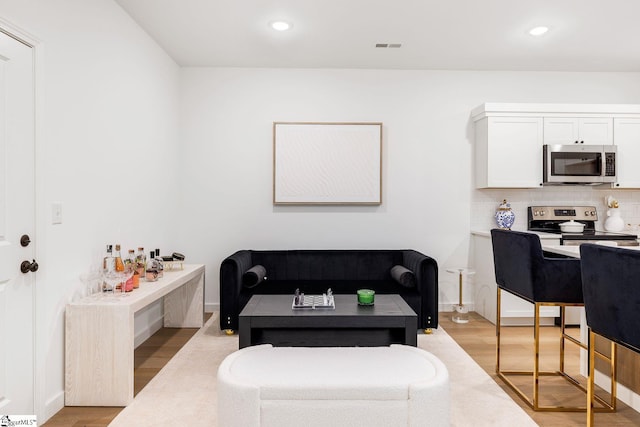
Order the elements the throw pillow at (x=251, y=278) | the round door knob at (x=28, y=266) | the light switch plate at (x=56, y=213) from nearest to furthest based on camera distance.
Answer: the round door knob at (x=28, y=266) < the light switch plate at (x=56, y=213) < the throw pillow at (x=251, y=278)

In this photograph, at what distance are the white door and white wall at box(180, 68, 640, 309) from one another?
8.08 ft

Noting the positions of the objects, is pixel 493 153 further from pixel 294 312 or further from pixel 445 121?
pixel 294 312

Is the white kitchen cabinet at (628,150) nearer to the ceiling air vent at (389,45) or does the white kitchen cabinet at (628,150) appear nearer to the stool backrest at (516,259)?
the ceiling air vent at (389,45)

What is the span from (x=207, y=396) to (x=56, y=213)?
4.54 feet

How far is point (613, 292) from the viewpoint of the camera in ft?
5.80

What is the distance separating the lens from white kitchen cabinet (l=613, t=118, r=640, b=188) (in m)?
4.46

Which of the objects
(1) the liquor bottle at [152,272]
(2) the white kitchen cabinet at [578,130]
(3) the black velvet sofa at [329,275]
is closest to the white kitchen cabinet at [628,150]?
(2) the white kitchen cabinet at [578,130]

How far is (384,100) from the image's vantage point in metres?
4.73

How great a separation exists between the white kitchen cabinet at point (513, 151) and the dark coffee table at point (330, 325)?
2.02 m

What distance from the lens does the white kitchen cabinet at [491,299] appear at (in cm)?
420

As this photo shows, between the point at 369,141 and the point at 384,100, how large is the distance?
49 centimetres

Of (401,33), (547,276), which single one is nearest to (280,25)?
(401,33)

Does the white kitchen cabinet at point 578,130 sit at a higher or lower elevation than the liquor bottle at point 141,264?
higher

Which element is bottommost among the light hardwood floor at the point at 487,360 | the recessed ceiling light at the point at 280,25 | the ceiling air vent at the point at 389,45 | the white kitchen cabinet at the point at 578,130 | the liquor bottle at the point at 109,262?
the light hardwood floor at the point at 487,360
